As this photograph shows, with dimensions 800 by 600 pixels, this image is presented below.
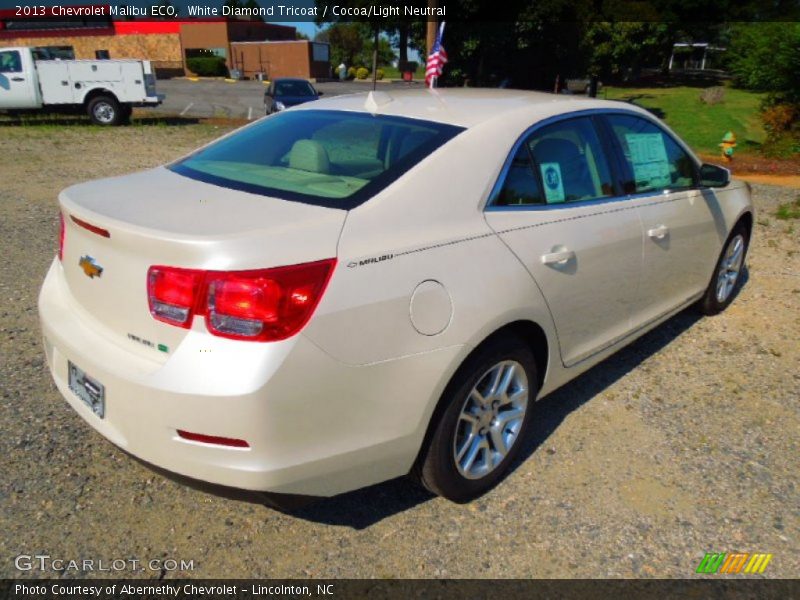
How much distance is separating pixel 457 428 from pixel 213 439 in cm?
97

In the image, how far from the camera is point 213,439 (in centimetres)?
202

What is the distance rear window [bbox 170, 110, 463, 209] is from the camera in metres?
2.45

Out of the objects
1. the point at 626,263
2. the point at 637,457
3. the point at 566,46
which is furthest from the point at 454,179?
the point at 566,46

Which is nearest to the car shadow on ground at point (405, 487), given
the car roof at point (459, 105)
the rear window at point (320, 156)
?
the rear window at point (320, 156)

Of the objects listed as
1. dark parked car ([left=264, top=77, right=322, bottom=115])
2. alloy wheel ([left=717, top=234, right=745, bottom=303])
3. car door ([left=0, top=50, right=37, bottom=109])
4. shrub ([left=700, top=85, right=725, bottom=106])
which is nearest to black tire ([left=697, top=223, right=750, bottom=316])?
alloy wheel ([left=717, top=234, right=745, bottom=303])

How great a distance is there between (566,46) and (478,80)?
4.22 metres

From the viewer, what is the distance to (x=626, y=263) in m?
3.27

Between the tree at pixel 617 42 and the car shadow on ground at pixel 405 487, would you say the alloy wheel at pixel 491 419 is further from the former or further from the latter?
the tree at pixel 617 42

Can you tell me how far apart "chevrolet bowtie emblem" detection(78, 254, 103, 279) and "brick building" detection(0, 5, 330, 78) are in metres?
50.1

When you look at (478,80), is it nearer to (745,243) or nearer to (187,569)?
(745,243)

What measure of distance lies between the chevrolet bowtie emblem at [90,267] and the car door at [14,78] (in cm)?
1699

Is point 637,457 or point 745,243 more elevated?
point 745,243

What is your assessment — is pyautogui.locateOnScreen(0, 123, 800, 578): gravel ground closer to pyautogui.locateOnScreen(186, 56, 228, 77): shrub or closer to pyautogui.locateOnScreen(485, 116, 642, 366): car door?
pyautogui.locateOnScreen(485, 116, 642, 366): car door

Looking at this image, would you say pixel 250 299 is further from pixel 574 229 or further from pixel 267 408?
pixel 574 229
